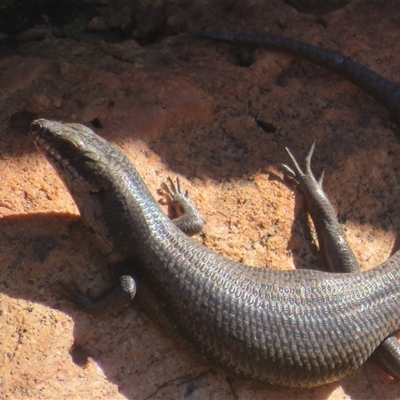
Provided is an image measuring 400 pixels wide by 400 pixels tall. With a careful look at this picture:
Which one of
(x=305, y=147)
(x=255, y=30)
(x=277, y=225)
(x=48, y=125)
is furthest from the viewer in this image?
(x=255, y=30)

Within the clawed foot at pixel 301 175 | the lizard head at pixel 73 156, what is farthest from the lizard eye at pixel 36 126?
the clawed foot at pixel 301 175

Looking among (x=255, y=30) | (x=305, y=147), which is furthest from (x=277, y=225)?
(x=255, y=30)

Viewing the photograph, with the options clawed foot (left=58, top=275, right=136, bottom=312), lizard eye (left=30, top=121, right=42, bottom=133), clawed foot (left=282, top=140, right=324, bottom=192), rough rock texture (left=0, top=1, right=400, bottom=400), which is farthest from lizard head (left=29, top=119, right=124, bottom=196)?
clawed foot (left=282, top=140, right=324, bottom=192)

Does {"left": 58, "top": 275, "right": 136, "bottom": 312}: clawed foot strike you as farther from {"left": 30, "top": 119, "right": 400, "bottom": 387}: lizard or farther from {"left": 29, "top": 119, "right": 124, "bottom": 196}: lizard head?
{"left": 29, "top": 119, "right": 124, "bottom": 196}: lizard head

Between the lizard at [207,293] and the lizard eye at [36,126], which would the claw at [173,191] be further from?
the lizard eye at [36,126]

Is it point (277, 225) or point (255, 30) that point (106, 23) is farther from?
point (277, 225)

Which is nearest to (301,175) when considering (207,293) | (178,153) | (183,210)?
(178,153)

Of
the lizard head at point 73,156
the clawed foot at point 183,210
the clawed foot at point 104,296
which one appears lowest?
the clawed foot at point 104,296

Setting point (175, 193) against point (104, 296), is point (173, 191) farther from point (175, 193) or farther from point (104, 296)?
point (104, 296)
